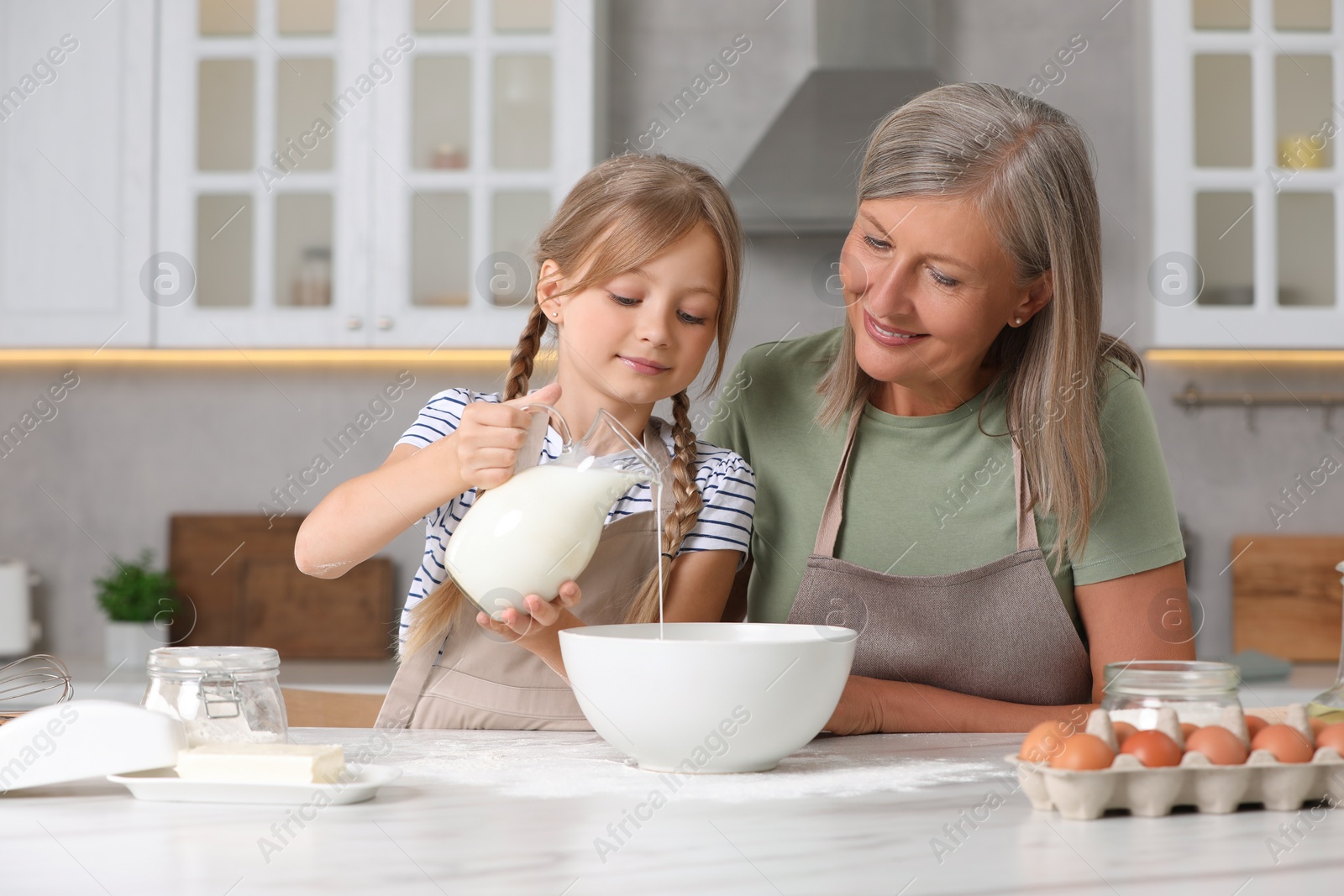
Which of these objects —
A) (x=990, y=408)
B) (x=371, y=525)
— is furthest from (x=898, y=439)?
(x=371, y=525)

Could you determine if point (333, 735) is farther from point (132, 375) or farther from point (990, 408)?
point (132, 375)

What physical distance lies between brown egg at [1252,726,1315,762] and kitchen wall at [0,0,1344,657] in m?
2.20

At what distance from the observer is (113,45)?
261 cm

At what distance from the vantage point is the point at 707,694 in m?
0.76

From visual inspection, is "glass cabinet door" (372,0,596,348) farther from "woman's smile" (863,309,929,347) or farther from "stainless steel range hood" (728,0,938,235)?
"woman's smile" (863,309,929,347)

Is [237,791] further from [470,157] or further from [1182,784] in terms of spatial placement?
[470,157]

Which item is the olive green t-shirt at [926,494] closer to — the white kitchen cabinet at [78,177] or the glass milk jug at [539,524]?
the glass milk jug at [539,524]

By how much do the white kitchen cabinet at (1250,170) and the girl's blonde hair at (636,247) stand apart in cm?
171

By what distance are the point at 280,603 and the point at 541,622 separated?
2.07 m

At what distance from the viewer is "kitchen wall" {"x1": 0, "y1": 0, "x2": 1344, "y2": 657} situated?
112 inches

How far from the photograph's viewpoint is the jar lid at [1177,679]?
74 centimetres

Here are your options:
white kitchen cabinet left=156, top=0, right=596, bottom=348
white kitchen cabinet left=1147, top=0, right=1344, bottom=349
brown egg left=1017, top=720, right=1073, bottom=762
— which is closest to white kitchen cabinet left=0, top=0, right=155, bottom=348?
white kitchen cabinet left=156, top=0, right=596, bottom=348

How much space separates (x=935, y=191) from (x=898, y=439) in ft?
0.96

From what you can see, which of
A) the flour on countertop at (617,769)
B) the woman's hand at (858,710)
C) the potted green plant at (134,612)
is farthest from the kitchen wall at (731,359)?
the flour on countertop at (617,769)
